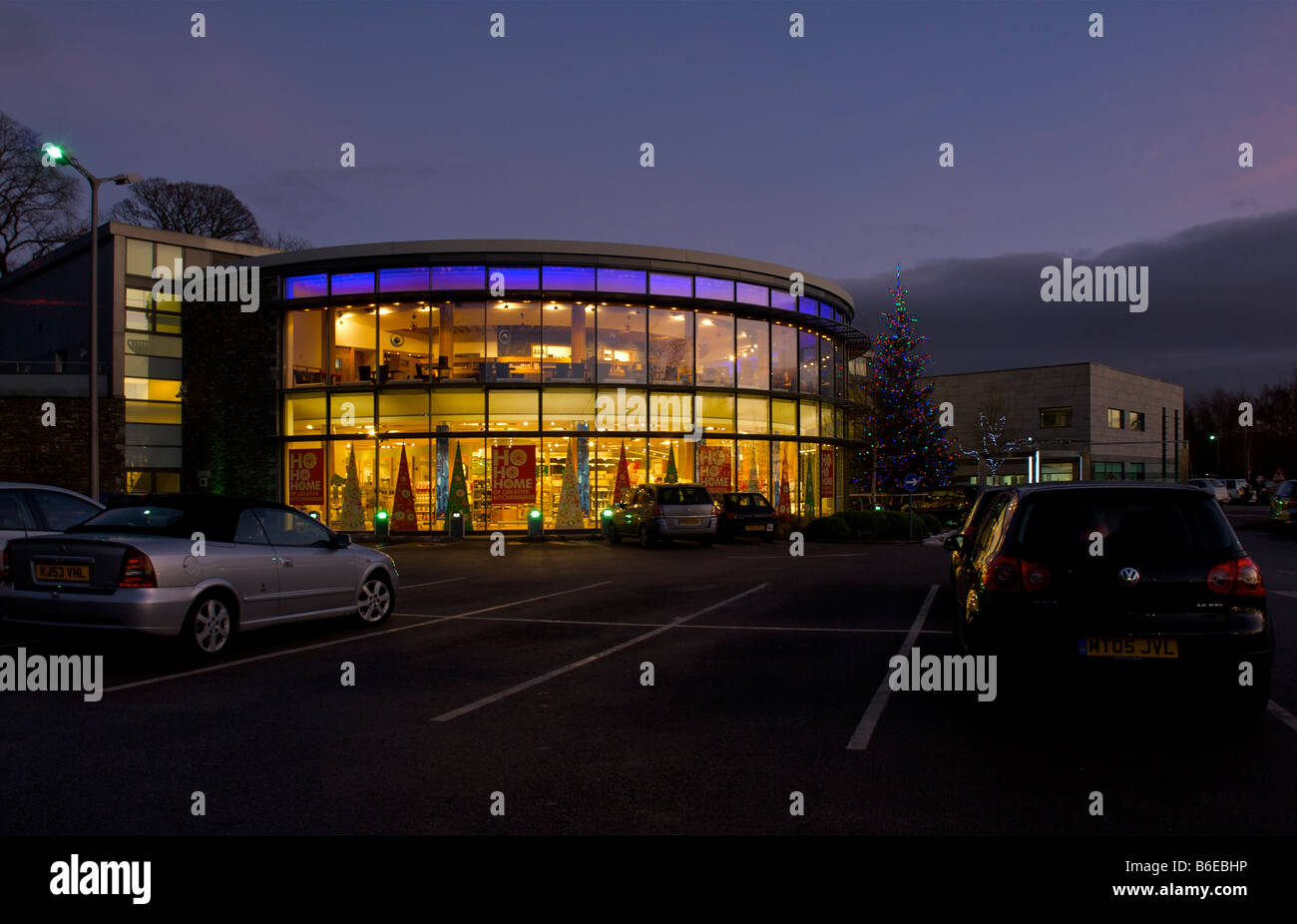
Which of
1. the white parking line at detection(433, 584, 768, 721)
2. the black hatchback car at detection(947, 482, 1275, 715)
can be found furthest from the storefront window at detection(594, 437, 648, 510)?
the black hatchback car at detection(947, 482, 1275, 715)

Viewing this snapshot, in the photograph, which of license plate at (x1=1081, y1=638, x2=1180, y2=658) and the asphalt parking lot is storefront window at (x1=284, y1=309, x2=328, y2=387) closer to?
the asphalt parking lot

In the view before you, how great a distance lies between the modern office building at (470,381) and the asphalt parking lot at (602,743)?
2066 cm

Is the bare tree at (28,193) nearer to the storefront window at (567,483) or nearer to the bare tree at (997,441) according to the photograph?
the storefront window at (567,483)

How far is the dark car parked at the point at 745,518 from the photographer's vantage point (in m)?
27.2

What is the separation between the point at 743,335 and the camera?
34.4 meters

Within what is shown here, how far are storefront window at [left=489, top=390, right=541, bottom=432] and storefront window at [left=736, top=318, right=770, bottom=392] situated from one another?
783cm

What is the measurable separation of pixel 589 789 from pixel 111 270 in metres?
35.2

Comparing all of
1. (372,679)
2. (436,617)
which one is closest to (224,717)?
(372,679)

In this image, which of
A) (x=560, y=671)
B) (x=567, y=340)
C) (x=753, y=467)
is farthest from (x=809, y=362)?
(x=560, y=671)

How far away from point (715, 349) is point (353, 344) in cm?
1308

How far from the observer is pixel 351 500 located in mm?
31609

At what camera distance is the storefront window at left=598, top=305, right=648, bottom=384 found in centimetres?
3209

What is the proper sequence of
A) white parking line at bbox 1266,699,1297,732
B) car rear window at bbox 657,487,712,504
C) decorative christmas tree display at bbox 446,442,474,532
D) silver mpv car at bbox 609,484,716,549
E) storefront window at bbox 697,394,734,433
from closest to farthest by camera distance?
white parking line at bbox 1266,699,1297,732 → silver mpv car at bbox 609,484,716,549 → car rear window at bbox 657,487,712,504 → decorative christmas tree display at bbox 446,442,474,532 → storefront window at bbox 697,394,734,433
